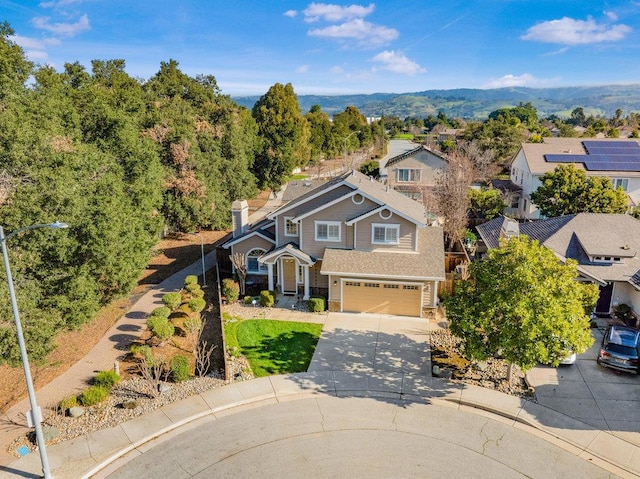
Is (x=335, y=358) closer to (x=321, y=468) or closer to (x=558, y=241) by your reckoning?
(x=321, y=468)

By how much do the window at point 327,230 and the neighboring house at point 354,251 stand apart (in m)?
0.06

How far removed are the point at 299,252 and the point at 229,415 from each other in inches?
443

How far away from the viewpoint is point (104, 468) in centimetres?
1379

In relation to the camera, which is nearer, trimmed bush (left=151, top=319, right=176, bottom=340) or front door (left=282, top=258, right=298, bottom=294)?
trimmed bush (left=151, top=319, right=176, bottom=340)

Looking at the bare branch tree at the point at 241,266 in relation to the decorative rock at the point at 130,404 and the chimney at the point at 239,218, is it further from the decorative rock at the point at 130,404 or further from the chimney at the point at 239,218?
the decorative rock at the point at 130,404

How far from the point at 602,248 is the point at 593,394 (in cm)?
1035

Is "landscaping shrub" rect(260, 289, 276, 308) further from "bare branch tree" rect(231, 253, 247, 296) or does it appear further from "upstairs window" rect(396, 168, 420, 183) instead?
"upstairs window" rect(396, 168, 420, 183)

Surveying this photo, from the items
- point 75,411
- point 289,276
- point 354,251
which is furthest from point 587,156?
point 75,411

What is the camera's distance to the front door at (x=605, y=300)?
23422 millimetres

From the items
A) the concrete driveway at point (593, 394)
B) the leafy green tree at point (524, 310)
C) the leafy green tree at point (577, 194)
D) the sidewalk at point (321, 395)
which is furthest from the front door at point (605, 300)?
the leafy green tree at point (577, 194)

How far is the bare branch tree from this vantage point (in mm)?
27237

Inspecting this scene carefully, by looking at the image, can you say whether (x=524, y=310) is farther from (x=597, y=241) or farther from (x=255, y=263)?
(x=255, y=263)

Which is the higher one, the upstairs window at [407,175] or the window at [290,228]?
the upstairs window at [407,175]

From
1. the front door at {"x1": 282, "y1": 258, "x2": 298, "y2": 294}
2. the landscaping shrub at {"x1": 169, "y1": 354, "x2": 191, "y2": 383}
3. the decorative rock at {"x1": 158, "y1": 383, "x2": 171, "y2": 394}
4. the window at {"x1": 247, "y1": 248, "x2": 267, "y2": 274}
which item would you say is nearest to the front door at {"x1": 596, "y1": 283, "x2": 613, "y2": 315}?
the front door at {"x1": 282, "y1": 258, "x2": 298, "y2": 294}
